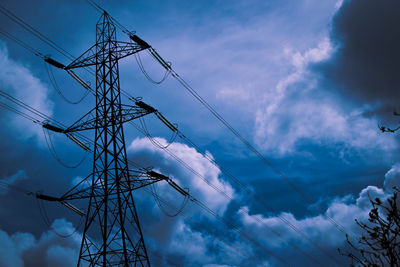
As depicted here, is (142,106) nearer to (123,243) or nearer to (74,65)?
(74,65)

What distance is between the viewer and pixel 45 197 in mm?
20062

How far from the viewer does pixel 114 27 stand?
79.2 feet

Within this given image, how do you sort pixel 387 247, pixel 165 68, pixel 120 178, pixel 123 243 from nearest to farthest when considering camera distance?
pixel 387 247
pixel 123 243
pixel 120 178
pixel 165 68

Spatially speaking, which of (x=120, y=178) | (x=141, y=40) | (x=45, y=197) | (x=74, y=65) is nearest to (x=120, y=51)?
(x=141, y=40)

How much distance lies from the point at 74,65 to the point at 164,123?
23.4 feet

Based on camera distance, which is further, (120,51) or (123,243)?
(120,51)

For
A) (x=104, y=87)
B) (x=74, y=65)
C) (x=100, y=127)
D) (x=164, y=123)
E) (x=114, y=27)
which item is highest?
(x=114, y=27)

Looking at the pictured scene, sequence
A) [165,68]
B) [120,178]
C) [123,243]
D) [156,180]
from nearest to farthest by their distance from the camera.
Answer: [123,243]
[120,178]
[156,180]
[165,68]

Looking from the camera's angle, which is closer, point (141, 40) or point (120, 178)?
point (120, 178)

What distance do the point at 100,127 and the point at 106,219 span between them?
18.6ft

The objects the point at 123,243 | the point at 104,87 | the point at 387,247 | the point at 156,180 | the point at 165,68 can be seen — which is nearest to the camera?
the point at 387,247

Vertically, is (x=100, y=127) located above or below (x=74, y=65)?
below

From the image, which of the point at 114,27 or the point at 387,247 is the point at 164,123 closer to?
the point at 114,27

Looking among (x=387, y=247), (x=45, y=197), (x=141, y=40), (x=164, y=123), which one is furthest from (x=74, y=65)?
(x=387, y=247)
